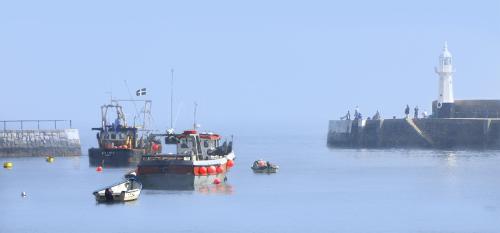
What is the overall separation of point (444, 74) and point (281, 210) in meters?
81.3

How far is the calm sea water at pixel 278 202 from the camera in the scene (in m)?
77.0

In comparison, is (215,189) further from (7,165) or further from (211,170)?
(7,165)

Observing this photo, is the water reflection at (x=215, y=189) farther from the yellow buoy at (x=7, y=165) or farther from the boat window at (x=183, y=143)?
the yellow buoy at (x=7, y=165)

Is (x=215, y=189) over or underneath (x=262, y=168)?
underneath

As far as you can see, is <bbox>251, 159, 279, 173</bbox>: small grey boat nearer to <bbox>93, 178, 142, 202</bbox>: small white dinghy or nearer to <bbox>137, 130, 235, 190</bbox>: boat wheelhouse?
<bbox>137, 130, 235, 190</bbox>: boat wheelhouse

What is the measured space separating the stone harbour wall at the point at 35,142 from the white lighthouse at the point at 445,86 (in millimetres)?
42655

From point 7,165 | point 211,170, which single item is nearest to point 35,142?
point 7,165

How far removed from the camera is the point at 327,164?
140m

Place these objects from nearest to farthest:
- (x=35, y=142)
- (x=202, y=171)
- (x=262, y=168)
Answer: (x=202, y=171), (x=262, y=168), (x=35, y=142)

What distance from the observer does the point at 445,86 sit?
530 ft

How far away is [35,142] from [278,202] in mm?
52864

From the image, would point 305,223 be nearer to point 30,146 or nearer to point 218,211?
point 218,211

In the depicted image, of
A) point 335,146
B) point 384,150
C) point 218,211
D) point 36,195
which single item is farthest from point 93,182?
point 335,146

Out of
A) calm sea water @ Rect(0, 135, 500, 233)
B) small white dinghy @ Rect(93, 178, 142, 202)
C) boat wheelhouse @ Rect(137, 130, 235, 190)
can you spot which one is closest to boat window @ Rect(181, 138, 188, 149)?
boat wheelhouse @ Rect(137, 130, 235, 190)
